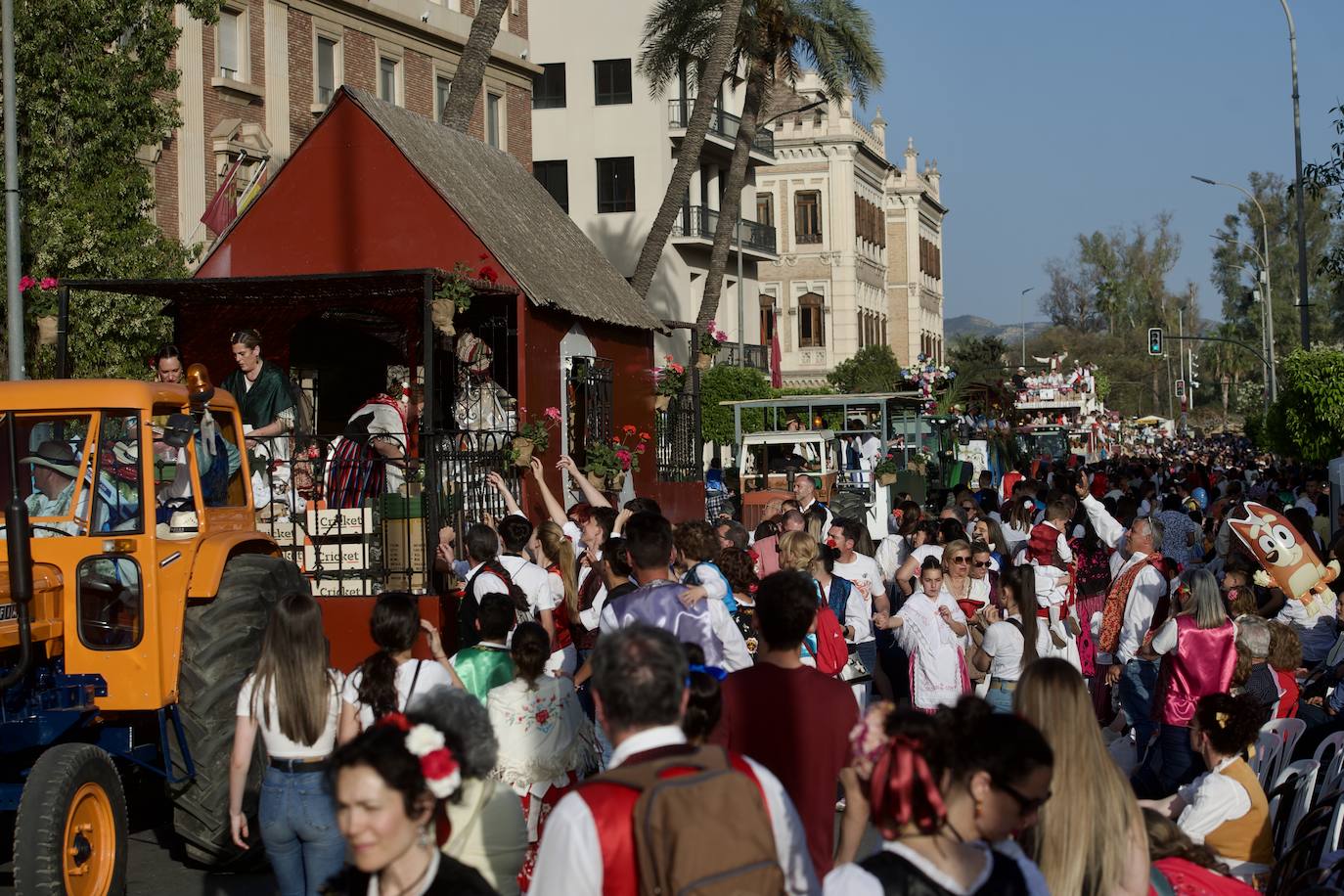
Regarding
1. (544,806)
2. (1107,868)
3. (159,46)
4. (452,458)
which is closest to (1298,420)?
(452,458)

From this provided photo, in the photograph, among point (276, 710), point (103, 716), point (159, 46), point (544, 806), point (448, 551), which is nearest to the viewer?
point (276, 710)

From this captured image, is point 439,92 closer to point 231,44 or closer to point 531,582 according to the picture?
point 231,44

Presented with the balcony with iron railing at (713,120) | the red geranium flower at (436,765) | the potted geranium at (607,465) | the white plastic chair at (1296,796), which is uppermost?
the balcony with iron railing at (713,120)

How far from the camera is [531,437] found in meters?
14.3

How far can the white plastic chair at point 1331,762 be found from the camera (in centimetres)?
695

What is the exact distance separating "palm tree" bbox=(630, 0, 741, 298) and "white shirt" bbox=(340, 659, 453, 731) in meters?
16.7

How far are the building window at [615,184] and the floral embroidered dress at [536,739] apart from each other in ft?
143

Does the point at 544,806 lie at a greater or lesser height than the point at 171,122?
lesser

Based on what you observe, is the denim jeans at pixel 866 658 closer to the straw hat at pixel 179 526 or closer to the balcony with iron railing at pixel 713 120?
the straw hat at pixel 179 526

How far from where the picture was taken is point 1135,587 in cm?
1095

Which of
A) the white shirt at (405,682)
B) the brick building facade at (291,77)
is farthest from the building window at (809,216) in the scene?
the white shirt at (405,682)

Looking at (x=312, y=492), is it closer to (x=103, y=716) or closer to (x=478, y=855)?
(x=103, y=716)

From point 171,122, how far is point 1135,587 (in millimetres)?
16025

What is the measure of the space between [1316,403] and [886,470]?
19.8ft
